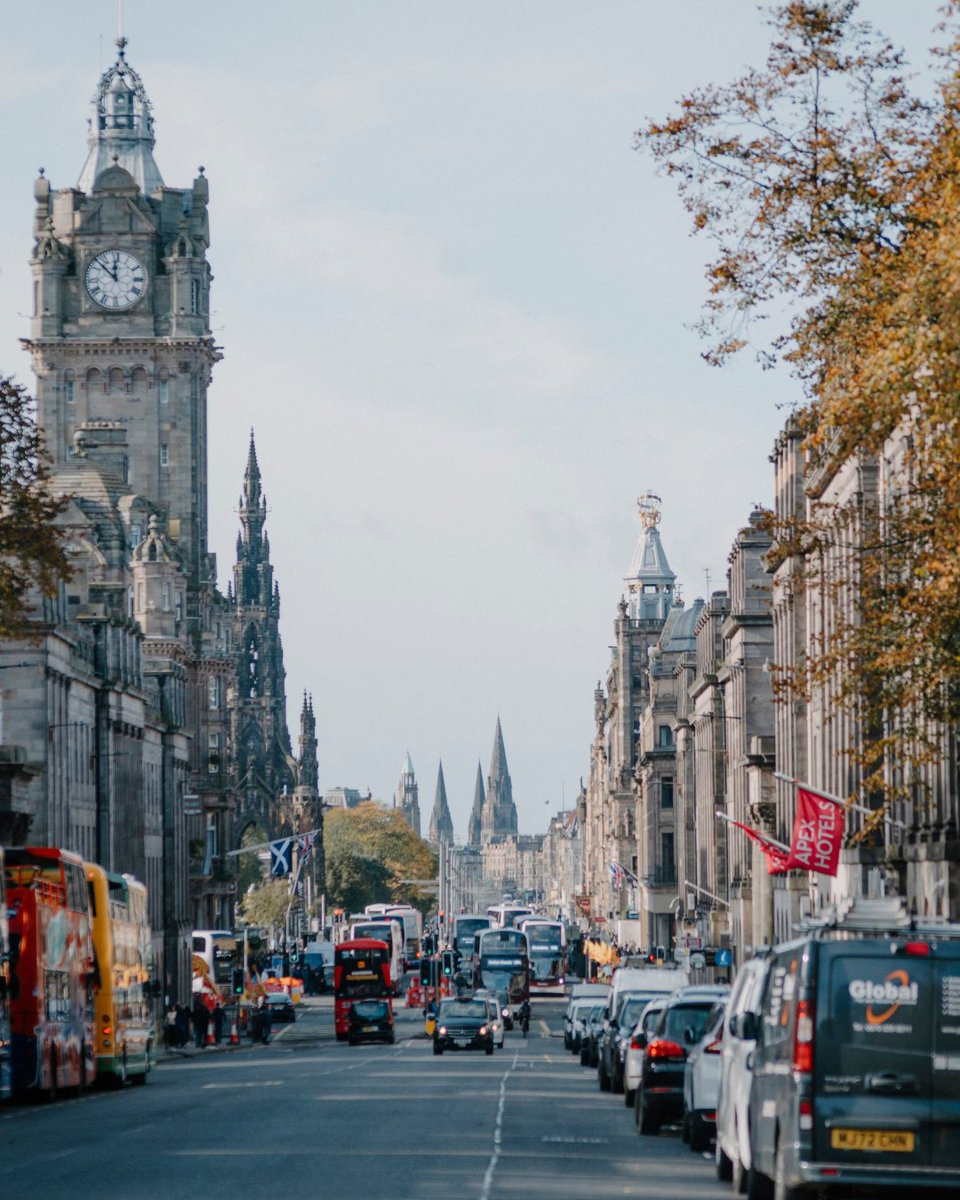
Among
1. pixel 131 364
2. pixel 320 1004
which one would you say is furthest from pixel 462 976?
pixel 131 364

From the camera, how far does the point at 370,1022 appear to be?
87.6 m

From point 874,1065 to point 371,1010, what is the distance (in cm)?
6822

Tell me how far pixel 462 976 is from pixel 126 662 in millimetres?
37427

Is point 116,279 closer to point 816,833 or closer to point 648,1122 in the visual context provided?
point 816,833

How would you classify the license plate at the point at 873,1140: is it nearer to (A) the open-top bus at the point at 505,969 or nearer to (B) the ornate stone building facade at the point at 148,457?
(B) the ornate stone building facade at the point at 148,457

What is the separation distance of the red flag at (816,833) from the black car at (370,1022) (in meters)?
36.6

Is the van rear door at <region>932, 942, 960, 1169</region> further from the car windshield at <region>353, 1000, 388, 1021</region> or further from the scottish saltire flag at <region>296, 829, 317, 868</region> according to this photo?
the scottish saltire flag at <region>296, 829, 317, 868</region>

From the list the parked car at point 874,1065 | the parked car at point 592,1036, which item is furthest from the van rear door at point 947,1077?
the parked car at point 592,1036

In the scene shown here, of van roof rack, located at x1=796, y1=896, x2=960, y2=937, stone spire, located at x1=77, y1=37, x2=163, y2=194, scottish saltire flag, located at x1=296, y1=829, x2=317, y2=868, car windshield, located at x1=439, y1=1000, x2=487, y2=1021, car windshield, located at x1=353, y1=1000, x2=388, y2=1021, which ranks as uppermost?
stone spire, located at x1=77, y1=37, x2=163, y2=194

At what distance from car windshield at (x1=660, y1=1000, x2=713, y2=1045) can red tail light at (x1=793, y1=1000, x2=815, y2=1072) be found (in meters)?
14.7

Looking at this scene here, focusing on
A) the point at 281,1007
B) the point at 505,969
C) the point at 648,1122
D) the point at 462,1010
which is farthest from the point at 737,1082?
the point at 505,969

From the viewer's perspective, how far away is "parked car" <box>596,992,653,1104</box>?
1785 inches

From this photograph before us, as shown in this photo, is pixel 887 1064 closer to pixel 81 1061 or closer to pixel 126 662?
pixel 81 1061

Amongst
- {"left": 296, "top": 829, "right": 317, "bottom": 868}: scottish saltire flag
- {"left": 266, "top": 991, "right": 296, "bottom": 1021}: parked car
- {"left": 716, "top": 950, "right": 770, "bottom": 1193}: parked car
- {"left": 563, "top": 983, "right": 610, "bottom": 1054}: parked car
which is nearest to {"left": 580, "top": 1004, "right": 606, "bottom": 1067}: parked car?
{"left": 563, "top": 983, "right": 610, "bottom": 1054}: parked car
